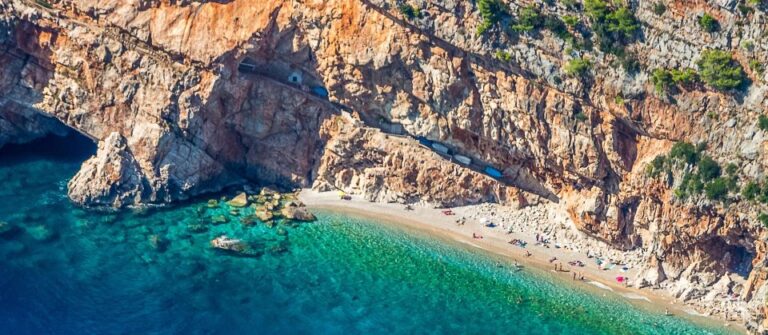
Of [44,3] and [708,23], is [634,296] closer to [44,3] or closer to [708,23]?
[708,23]

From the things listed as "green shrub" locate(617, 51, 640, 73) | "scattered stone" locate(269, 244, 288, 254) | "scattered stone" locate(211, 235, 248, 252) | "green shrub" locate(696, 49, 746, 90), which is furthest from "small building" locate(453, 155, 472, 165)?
"green shrub" locate(696, 49, 746, 90)

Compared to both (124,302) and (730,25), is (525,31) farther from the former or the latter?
(124,302)

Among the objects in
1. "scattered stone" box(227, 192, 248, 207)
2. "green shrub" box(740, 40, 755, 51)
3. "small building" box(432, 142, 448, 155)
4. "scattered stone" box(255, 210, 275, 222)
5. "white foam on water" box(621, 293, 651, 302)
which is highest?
"green shrub" box(740, 40, 755, 51)

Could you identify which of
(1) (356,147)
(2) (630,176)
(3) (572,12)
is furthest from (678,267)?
(1) (356,147)

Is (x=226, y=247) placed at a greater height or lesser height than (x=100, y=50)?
lesser

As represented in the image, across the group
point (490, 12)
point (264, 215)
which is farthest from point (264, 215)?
point (490, 12)

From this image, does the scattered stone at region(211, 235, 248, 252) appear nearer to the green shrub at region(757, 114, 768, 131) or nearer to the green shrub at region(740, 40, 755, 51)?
the green shrub at region(757, 114, 768, 131)

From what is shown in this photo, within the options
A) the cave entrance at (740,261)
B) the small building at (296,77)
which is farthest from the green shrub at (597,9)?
the small building at (296,77)

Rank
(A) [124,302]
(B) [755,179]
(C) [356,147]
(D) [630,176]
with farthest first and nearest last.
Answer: (C) [356,147], (D) [630,176], (B) [755,179], (A) [124,302]
